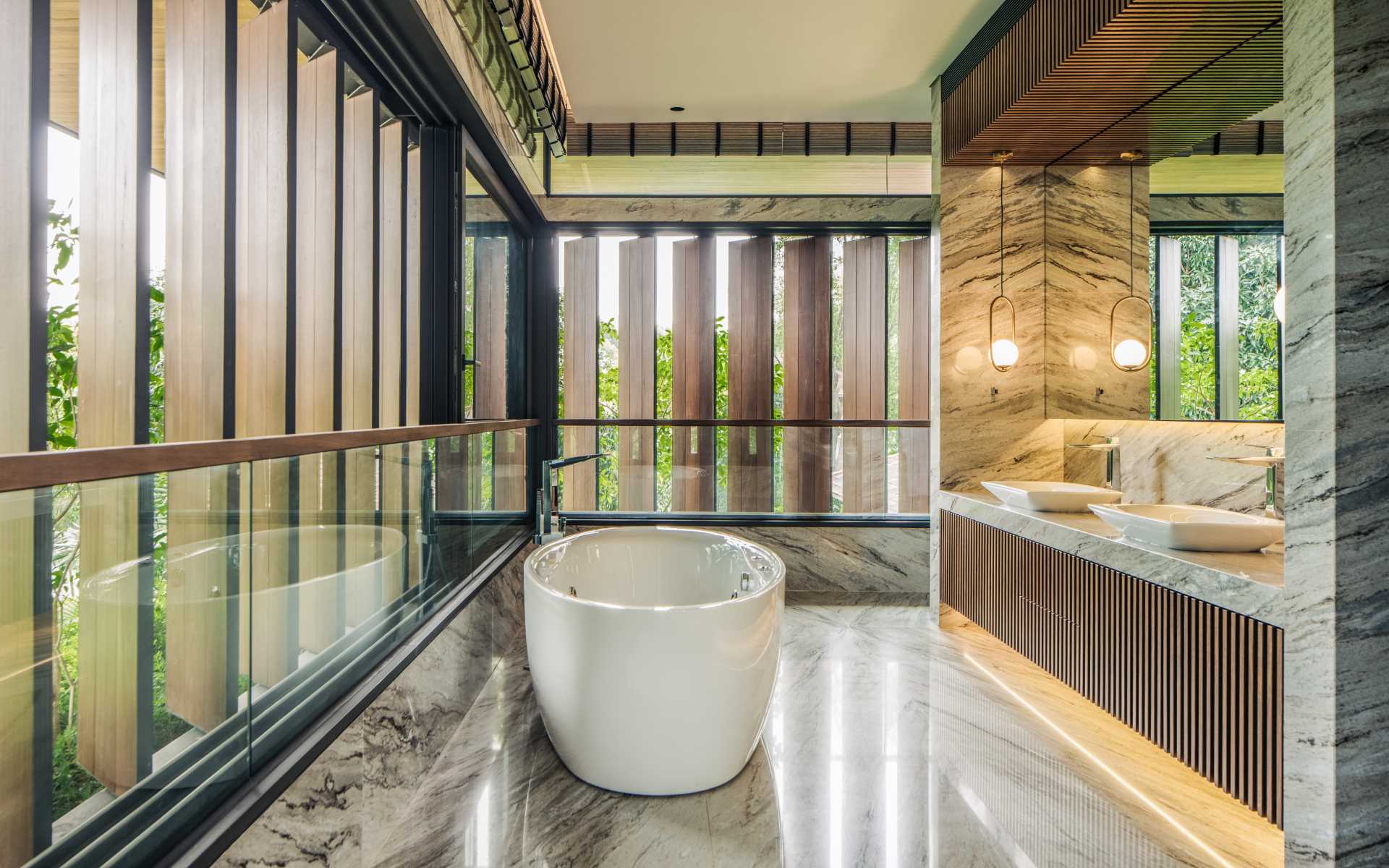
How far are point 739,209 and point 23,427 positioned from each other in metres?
3.31

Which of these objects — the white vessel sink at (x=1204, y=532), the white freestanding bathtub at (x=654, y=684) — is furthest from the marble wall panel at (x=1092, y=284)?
the white freestanding bathtub at (x=654, y=684)

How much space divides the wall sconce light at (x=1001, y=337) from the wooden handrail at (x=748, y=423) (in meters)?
0.67

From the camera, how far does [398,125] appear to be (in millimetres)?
2049

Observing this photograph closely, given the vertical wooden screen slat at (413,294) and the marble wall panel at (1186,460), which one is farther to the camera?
the marble wall panel at (1186,460)

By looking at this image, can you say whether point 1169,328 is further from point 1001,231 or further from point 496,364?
point 496,364

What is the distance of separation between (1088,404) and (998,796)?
1927 millimetres

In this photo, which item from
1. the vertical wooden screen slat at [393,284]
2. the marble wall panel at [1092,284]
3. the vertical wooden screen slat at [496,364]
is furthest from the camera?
the marble wall panel at [1092,284]

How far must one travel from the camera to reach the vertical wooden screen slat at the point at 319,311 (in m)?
1.36

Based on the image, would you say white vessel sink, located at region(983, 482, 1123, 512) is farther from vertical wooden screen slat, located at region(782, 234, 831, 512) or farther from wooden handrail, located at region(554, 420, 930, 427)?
vertical wooden screen slat, located at region(782, 234, 831, 512)

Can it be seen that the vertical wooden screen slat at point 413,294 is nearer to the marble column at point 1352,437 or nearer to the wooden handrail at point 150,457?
the wooden handrail at point 150,457

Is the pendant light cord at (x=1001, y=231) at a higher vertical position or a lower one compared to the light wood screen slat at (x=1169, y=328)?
higher

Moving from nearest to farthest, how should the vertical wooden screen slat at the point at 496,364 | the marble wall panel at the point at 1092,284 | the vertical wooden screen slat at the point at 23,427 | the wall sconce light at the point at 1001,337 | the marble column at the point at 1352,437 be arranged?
the vertical wooden screen slat at the point at 23,427 < the marble column at the point at 1352,437 < the vertical wooden screen slat at the point at 496,364 < the marble wall panel at the point at 1092,284 < the wall sconce light at the point at 1001,337

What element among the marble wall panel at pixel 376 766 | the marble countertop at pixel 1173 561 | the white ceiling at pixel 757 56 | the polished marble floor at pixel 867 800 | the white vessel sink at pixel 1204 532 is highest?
the white ceiling at pixel 757 56

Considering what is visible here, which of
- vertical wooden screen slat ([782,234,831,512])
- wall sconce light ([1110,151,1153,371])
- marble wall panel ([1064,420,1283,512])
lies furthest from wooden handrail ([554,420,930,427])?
wall sconce light ([1110,151,1153,371])
